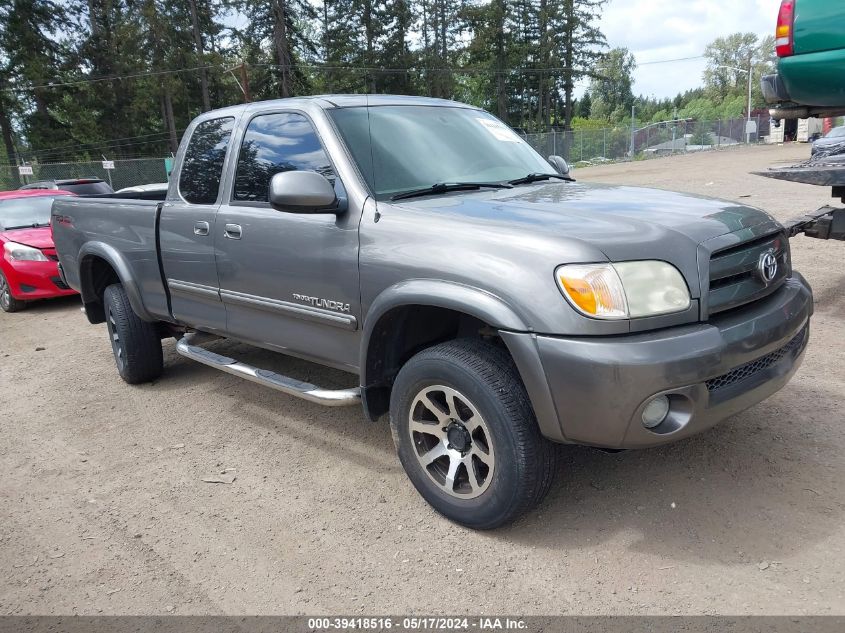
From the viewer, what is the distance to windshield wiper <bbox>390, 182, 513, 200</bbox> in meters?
3.37

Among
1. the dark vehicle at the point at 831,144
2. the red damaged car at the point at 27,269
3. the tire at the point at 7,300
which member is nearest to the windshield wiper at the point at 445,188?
the dark vehicle at the point at 831,144

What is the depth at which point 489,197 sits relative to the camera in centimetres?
333

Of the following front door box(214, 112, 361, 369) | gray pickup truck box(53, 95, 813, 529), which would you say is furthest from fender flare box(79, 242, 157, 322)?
front door box(214, 112, 361, 369)

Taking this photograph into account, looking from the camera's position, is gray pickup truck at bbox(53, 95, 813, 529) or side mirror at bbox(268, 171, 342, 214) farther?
side mirror at bbox(268, 171, 342, 214)

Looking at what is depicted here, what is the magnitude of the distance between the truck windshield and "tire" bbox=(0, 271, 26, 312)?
7.13 m

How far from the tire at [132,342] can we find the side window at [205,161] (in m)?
1.25

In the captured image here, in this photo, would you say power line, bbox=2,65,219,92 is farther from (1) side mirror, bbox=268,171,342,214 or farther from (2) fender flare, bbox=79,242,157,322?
(1) side mirror, bbox=268,171,342,214

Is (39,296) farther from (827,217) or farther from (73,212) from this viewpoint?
(827,217)

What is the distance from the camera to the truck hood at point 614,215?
2631 millimetres

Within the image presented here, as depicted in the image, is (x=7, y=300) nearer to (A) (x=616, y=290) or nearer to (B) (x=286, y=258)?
(B) (x=286, y=258)

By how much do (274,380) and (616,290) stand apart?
2078 millimetres

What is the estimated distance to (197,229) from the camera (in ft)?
13.8

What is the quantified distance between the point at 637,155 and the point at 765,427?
46071 millimetres

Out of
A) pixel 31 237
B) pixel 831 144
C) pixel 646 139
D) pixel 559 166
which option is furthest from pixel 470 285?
pixel 646 139
